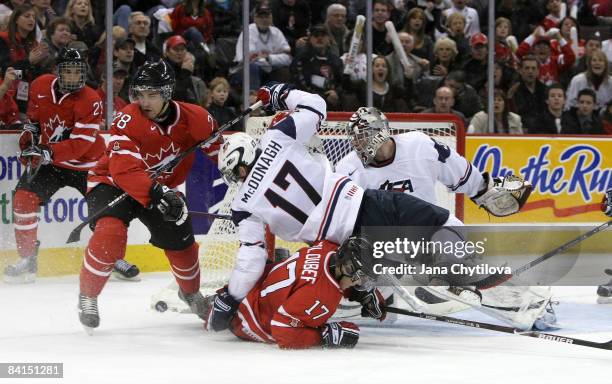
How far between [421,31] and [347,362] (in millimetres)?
4168

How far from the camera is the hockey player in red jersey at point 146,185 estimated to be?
4.59 m

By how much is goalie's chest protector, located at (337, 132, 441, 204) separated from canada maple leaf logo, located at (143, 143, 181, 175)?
73 centimetres

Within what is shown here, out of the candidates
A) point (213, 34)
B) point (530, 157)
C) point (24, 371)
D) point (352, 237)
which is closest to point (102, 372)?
point (24, 371)

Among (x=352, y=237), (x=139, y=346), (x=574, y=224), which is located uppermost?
(x=352, y=237)

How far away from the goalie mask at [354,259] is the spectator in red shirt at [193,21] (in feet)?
9.58

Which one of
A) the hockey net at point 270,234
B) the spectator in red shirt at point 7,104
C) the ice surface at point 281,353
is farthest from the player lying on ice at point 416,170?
the spectator in red shirt at point 7,104

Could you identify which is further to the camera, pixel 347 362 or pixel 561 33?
pixel 561 33

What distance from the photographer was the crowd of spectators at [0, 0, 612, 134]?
6.41m

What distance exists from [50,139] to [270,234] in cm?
159

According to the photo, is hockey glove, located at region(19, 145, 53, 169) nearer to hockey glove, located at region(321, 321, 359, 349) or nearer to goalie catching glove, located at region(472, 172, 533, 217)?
goalie catching glove, located at region(472, 172, 533, 217)

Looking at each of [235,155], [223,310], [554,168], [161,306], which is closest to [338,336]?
[223,310]

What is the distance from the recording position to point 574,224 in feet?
25.0

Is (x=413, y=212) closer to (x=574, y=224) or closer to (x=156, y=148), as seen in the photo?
(x=156, y=148)

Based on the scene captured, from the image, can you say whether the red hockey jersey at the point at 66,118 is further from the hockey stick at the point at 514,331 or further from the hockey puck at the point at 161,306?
the hockey stick at the point at 514,331
